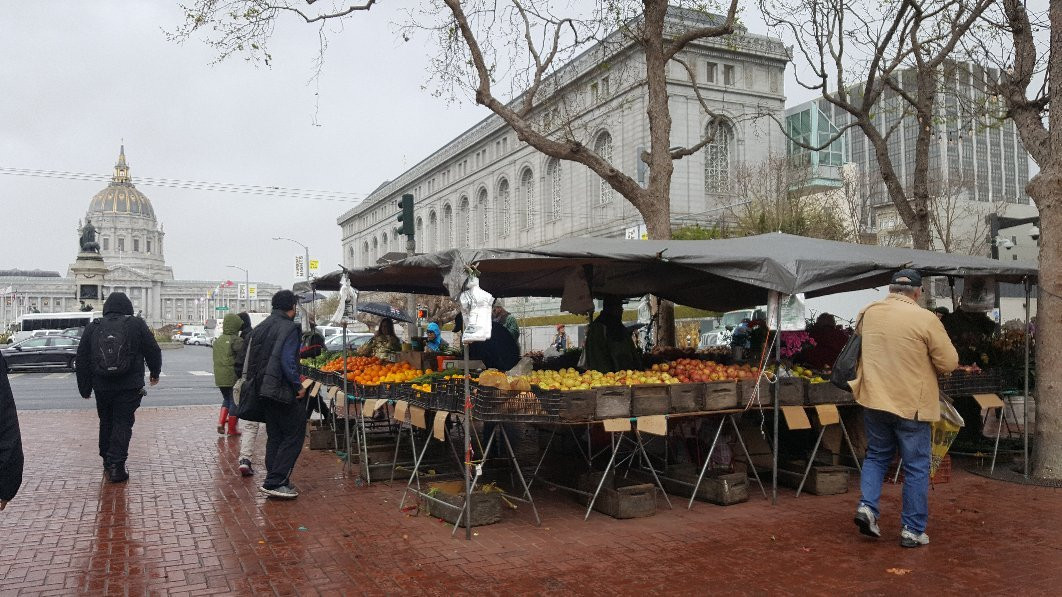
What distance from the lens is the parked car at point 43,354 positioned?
32062 mm

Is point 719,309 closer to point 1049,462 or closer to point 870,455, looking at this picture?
point 1049,462

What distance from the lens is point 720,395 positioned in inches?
299

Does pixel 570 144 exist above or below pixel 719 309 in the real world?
above

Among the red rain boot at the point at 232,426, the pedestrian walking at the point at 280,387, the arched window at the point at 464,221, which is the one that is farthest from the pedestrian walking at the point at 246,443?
the arched window at the point at 464,221

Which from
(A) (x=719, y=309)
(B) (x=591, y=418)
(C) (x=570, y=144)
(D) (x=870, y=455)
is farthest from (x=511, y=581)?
(C) (x=570, y=144)

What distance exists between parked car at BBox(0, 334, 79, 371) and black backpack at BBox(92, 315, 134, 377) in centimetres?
2675

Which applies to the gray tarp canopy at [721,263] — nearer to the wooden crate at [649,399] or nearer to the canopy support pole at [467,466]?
the canopy support pole at [467,466]

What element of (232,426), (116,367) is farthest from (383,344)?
(116,367)

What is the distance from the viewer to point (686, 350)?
468 inches

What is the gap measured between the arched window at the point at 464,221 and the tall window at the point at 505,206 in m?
8.35

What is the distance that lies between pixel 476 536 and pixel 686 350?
19.9 feet

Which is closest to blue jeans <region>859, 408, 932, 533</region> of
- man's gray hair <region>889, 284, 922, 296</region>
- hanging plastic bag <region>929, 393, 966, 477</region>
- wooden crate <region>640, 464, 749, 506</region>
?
hanging plastic bag <region>929, 393, 966, 477</region>

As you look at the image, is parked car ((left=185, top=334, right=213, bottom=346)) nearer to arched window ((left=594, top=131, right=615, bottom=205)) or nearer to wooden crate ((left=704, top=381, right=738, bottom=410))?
arched window ((left=594, top=131, right=615, bottom=205))

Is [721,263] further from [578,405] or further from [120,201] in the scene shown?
[120,201]
